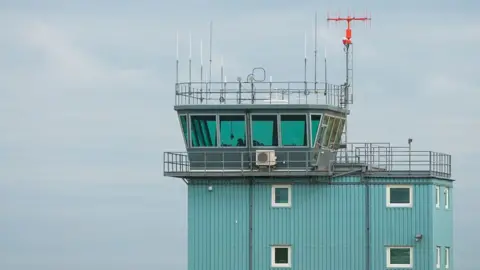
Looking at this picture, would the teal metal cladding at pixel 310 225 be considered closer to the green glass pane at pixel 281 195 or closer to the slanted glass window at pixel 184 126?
the green glass pane at pixel 281 195

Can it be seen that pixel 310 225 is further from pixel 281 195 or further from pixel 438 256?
pixel 438 256

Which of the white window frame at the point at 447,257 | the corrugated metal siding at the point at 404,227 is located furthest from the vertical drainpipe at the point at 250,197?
the white window frame at the point at 447,257

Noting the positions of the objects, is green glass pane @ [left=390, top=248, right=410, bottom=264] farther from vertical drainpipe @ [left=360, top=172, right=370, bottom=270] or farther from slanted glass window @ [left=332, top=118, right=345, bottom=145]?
slanted glass window @ [left=332, top=118, right=345, bottom=145]

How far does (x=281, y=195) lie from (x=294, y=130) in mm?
2620

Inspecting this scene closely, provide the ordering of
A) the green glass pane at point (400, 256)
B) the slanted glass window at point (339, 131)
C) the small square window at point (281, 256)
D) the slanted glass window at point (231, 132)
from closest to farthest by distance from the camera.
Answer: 1. the green glass pane at point (400, 256)
2. the small square window at point (281, 256)
3. the slanted glass window at point (231, 132)
4. the slanted glass window at point (339, 131)

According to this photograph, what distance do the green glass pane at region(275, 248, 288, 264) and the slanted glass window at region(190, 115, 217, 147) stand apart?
484cm

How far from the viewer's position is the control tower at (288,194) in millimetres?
62656

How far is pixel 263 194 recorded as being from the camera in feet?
208

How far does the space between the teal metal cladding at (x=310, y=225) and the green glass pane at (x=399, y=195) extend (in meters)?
0.29

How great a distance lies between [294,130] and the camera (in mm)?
63094

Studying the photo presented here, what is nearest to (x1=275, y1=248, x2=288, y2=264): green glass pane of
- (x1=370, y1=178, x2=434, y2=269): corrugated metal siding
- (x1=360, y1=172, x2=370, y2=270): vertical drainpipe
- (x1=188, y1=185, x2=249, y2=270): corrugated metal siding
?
(x1=188, y1=185, x2=249, y2=270): corrugated metal siding

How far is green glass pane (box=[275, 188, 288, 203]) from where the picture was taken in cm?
6341

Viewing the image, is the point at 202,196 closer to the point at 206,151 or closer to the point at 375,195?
the point at 206,151

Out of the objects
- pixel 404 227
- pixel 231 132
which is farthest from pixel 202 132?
pixel 404 227
